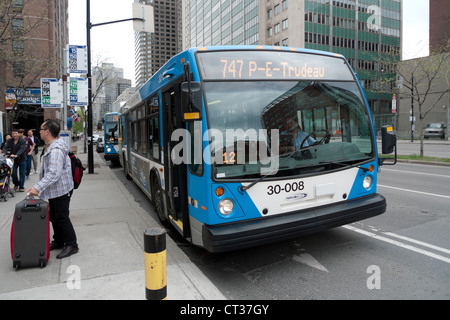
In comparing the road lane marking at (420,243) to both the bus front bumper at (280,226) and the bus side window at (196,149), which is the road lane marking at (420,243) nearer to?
the bus front bumper at (280,226)

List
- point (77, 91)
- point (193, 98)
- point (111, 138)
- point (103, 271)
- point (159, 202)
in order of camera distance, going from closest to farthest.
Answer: point (193, 98), point (103, 271), point (159, 202), point (77, 91), point (111, 138)

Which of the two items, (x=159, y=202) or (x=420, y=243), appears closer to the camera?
(x=420, y=243)

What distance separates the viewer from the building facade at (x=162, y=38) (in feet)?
459

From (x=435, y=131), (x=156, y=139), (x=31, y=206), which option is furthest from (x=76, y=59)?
(x=435, y=131)

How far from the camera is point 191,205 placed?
13.9 feet

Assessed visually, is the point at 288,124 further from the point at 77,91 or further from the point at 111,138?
the point at 111,138

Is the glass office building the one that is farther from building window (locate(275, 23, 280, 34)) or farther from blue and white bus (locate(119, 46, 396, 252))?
blue and white bus (locate(119, 46, 396, 252))

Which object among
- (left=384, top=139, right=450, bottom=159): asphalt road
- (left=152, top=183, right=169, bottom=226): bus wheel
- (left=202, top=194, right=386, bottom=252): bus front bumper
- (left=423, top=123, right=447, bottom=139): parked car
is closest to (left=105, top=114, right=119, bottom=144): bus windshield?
(left=152, top=183, right=169, bottom=226): bus wheel

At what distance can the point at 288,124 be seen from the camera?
411 centimetres

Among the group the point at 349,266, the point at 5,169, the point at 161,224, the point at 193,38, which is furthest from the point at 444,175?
the point at 193,38

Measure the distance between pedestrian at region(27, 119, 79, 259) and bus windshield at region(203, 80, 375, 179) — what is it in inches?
81.8

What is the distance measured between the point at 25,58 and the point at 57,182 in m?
12.6
